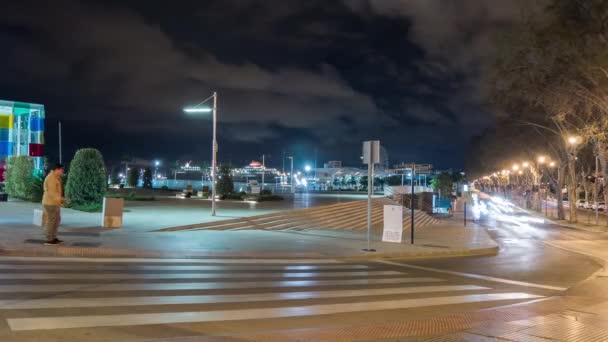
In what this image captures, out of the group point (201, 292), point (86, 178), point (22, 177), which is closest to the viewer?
point (201, 292)

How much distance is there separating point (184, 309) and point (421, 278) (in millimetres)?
6307

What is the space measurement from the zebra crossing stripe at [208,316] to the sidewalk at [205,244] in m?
5.87

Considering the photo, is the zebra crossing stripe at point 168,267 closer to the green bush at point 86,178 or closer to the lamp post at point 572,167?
the green bush at point 86,178

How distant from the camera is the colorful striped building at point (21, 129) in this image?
171 ft

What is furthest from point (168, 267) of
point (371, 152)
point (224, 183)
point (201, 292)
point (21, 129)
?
point (21, 129)

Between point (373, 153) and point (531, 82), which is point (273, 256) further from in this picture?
point (531, 82)

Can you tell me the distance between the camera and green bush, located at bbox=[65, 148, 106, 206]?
24.5 metres

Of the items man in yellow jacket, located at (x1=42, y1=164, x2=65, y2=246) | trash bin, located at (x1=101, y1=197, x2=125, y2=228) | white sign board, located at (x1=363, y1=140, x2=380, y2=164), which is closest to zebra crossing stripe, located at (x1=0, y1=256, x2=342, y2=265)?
man in yellow jacket, located at (x1=42, y1=164, x2=65, y2=246)

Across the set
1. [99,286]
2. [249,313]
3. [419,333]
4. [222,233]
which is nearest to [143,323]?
[249,313]

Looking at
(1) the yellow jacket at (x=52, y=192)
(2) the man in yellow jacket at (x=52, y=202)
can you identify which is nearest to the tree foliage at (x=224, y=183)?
(2) the man in yellow jacket at (x=52, y=202)

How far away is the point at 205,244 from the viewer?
15.8 metres

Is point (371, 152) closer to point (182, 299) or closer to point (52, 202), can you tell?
point (52, 202)

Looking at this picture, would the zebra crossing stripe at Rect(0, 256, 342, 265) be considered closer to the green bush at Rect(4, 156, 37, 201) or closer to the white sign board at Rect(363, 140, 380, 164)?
the white sign board at Rect(363, 140, 380, 164)

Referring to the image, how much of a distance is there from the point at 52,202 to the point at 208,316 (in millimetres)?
7898
